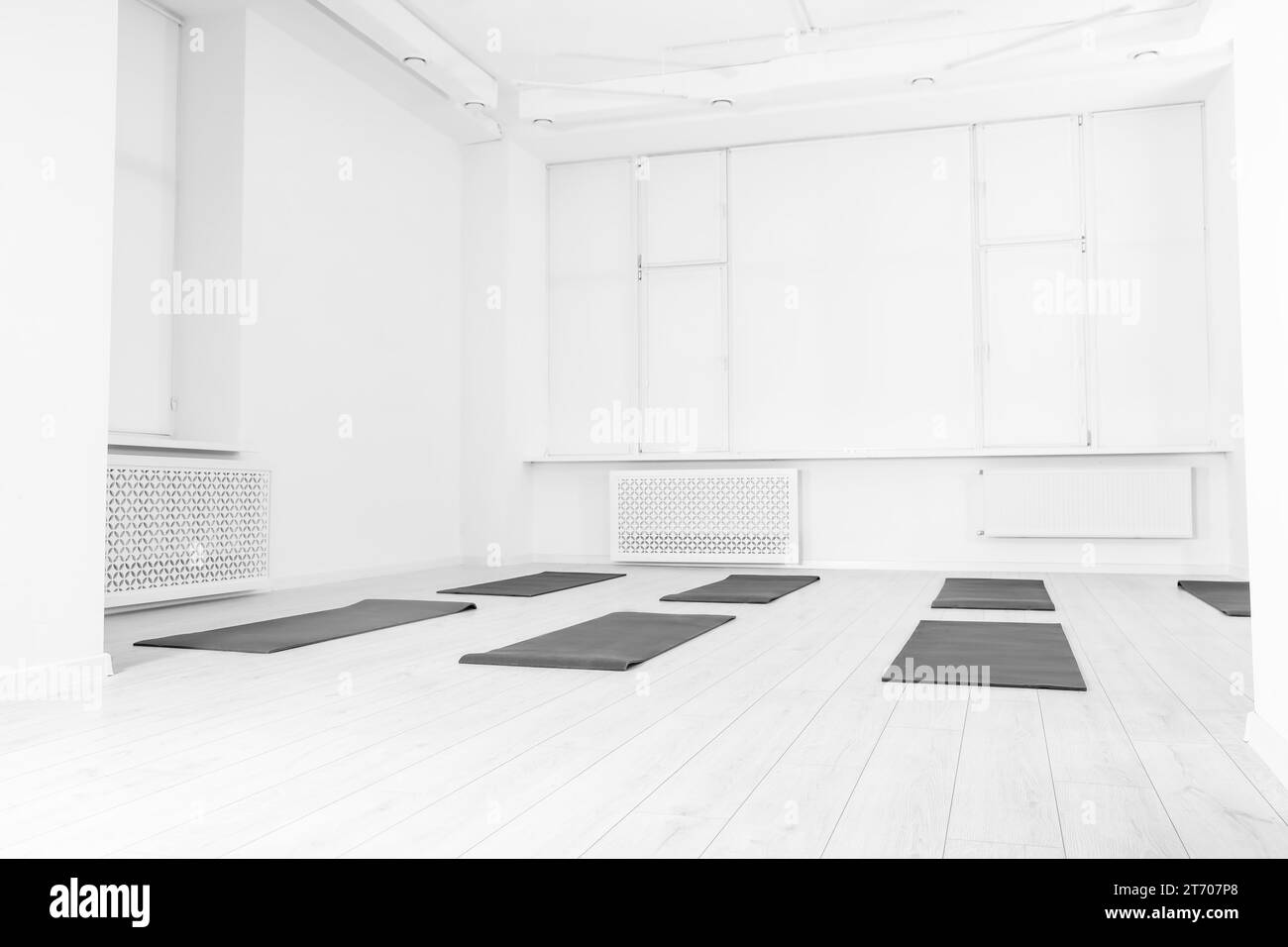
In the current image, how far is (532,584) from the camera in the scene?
16.9ft

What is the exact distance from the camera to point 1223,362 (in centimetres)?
565

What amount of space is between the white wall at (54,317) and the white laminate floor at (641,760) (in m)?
0.29

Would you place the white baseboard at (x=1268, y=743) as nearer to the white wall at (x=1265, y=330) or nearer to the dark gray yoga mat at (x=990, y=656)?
the white wall at (x=1265, y=330)

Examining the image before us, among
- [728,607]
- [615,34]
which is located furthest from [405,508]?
[615,34]

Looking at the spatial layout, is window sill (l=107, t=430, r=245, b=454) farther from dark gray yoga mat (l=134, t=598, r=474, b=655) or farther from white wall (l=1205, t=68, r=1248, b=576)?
white wall (l=1205, t=68, r=1248, b=576)

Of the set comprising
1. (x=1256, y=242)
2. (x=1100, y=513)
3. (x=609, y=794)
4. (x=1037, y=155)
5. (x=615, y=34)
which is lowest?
(x=609, y=794)

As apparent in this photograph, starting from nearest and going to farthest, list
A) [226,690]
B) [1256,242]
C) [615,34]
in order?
1. [1256,242]
2. [226,690]
3. [615,34]

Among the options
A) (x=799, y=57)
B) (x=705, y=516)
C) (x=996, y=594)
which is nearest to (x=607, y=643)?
(x=996, y=594)

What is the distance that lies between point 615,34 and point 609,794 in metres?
4.75

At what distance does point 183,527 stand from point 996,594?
11.3 feet

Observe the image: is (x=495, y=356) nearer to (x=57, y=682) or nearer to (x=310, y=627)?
(x=310, y=627)

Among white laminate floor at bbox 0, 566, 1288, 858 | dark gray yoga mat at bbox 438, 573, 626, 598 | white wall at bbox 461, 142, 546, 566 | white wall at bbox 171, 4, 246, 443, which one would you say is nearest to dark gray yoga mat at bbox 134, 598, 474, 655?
white laminate floor at bbox 0, 566, 1288, 858

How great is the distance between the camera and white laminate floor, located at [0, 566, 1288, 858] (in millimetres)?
1404

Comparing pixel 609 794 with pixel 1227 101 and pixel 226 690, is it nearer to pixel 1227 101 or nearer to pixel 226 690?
pixel 226 690
